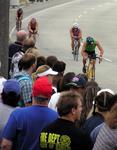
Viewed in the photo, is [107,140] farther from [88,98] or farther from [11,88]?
[11,88]

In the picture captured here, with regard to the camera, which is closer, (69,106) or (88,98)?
(69,106)

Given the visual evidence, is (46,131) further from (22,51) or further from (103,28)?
(103,28)

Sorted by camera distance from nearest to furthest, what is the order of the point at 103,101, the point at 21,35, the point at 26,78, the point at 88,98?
the point at 103,101, the point at 88,98, the point at 26,78, the point at 21,35

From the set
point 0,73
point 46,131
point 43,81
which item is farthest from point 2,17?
point 46,131

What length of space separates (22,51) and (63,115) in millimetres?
6921

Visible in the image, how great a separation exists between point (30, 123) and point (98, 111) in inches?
31.5

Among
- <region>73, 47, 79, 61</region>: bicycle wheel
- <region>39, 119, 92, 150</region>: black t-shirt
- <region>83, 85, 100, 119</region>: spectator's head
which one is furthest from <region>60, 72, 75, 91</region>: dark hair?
<region>73, 47, 79, 61</region>: bicycle wheel

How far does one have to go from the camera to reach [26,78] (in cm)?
977

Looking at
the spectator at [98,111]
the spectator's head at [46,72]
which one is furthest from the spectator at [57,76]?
the spectator at [98,111]

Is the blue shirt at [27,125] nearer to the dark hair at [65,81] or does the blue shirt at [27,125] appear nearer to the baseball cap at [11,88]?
the baseball cap at [11,88]

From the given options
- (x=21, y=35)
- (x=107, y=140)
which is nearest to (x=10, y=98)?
(x=107, y=140)

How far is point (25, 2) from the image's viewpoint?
6712cm

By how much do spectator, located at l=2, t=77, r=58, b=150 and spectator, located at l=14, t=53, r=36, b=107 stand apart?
1.75 m

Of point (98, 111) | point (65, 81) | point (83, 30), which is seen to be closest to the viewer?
point (98, 111)
